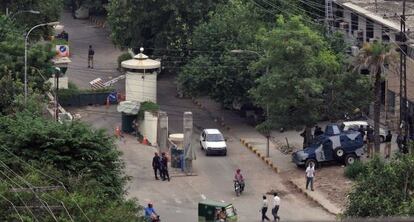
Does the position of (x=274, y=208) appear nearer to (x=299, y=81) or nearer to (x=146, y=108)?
(x=299, y=81)

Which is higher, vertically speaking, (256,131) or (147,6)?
(147,6)

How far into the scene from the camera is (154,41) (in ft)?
227

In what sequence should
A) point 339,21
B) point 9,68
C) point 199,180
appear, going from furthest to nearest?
point 339,21 → point 9,68 → point 199,180

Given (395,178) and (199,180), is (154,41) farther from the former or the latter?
(395,178)

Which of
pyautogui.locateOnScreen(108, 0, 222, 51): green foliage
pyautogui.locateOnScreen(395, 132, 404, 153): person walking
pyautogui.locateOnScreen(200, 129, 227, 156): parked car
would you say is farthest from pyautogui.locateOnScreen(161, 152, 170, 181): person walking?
pyautogui.locateOnScreen(108, 0, 222, 51): green foliage

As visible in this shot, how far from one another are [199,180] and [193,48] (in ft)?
47.8

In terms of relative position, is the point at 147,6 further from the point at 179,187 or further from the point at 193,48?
the point at 179,187

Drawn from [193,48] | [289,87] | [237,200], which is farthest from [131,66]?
[237,200]

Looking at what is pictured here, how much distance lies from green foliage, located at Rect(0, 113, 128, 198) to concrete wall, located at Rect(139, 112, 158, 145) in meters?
16.0

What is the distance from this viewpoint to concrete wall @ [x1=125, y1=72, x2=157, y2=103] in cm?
6319

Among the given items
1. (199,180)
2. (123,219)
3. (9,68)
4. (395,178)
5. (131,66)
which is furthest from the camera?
(131,66)

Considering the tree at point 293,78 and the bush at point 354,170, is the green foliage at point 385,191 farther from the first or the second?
the tree at point 293,78

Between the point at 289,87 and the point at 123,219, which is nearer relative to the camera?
the point at 123,219

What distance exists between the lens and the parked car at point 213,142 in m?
56.2
